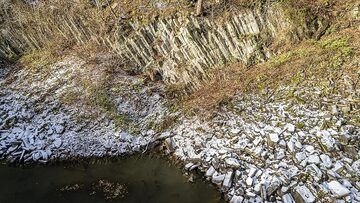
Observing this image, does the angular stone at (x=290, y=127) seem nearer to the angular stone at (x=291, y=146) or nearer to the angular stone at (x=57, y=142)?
the angular stone at (x=291, y=146)

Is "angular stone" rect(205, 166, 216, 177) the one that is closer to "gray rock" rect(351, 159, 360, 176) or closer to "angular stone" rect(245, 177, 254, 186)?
"angular stone" rect(245, 177, 254, 186)

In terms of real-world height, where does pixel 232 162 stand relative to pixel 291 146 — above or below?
above

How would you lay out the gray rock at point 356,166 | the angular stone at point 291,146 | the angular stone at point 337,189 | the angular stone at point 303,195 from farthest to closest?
1. the angular stone at point 291,146
2. the gray rock at point 356,166
3. the angular stone at point 303,195
4. the angular stone at point 337,189

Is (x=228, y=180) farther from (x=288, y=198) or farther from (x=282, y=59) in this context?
(x=282, y=59)

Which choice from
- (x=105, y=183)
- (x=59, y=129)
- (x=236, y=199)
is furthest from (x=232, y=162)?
(x=59, y=129)

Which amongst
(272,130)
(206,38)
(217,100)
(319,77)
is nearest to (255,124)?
(272,130)

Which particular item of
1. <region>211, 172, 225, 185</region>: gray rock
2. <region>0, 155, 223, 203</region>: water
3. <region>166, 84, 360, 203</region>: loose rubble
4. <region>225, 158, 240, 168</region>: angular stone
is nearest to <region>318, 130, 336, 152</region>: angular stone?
<region>166, 84, 360, 203</region>: loose rubble

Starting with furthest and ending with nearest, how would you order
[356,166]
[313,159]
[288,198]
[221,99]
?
1. [221,99]
2. [313,159]
3. [356,166]
4. [288,198]

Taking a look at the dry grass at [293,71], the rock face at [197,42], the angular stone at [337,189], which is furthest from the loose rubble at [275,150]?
the rock face at [197,42]
